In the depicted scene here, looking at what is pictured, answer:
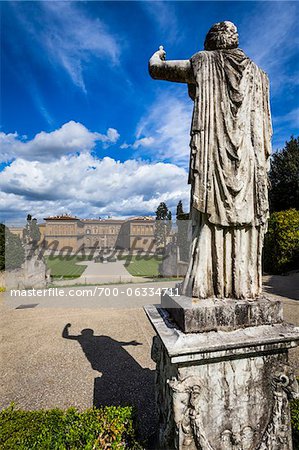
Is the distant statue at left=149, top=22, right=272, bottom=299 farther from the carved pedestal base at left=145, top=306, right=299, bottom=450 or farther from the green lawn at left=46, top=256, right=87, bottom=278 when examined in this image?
the green lawn at left=46, top=256, right=87, bottom=278

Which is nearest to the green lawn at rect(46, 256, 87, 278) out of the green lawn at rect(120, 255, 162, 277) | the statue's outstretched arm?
the green lawn at rect(120, 255, 162, 277)

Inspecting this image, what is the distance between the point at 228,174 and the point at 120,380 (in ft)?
15.1

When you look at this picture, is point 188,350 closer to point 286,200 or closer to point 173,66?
point 173,66

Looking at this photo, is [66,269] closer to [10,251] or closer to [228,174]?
[10,251]

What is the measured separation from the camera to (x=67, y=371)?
5594 mm

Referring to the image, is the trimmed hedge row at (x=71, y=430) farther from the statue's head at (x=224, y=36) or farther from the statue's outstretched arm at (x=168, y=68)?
the statue's head at (x=224, y=36)

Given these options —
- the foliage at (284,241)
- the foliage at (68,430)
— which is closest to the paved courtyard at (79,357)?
the foliage at (68,430)

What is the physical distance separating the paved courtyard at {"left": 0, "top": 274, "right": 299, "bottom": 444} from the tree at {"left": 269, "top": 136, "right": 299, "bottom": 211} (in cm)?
1347

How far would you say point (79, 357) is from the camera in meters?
6.22

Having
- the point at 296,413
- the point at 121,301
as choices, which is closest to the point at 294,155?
the point at 121,301

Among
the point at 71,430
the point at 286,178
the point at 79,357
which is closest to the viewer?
the point at 71,430

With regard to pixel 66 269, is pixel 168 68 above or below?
above

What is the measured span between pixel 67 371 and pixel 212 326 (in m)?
4.59

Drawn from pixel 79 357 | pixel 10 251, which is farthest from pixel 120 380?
pixel 10 251
